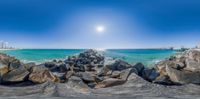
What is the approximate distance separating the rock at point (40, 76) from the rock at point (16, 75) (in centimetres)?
22

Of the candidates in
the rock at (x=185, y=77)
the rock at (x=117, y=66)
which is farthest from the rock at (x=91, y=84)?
the rock at (x=117, y=66)

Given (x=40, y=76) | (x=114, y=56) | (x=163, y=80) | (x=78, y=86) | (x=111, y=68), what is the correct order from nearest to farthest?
(x=78, y=86) < (x=40, y=76) < (x=163, y=80) < (x=111, y=68) < (x=114, y=56)

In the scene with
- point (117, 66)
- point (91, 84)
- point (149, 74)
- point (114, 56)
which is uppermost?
point (117, 66)

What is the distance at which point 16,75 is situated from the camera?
878 cm

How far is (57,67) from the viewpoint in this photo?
44.5ft

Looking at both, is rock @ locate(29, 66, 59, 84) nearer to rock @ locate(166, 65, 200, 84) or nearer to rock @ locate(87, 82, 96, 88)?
rock @ locate(87, 82, 96, 88)

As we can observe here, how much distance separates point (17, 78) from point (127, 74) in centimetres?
334

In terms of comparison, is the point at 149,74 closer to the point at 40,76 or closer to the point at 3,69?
the point at 40,76

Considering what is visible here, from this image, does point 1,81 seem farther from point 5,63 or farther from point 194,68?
point 194,68

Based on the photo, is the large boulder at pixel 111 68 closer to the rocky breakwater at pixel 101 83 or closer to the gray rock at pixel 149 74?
the rocky breakwater at pixel 101 83

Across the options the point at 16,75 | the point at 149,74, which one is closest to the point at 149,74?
the point at 149,74

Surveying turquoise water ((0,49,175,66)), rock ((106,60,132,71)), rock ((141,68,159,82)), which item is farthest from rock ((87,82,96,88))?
turquoise water ((0,49,175,66))

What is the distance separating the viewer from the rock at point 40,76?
859cm

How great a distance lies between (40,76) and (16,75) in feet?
2.46
